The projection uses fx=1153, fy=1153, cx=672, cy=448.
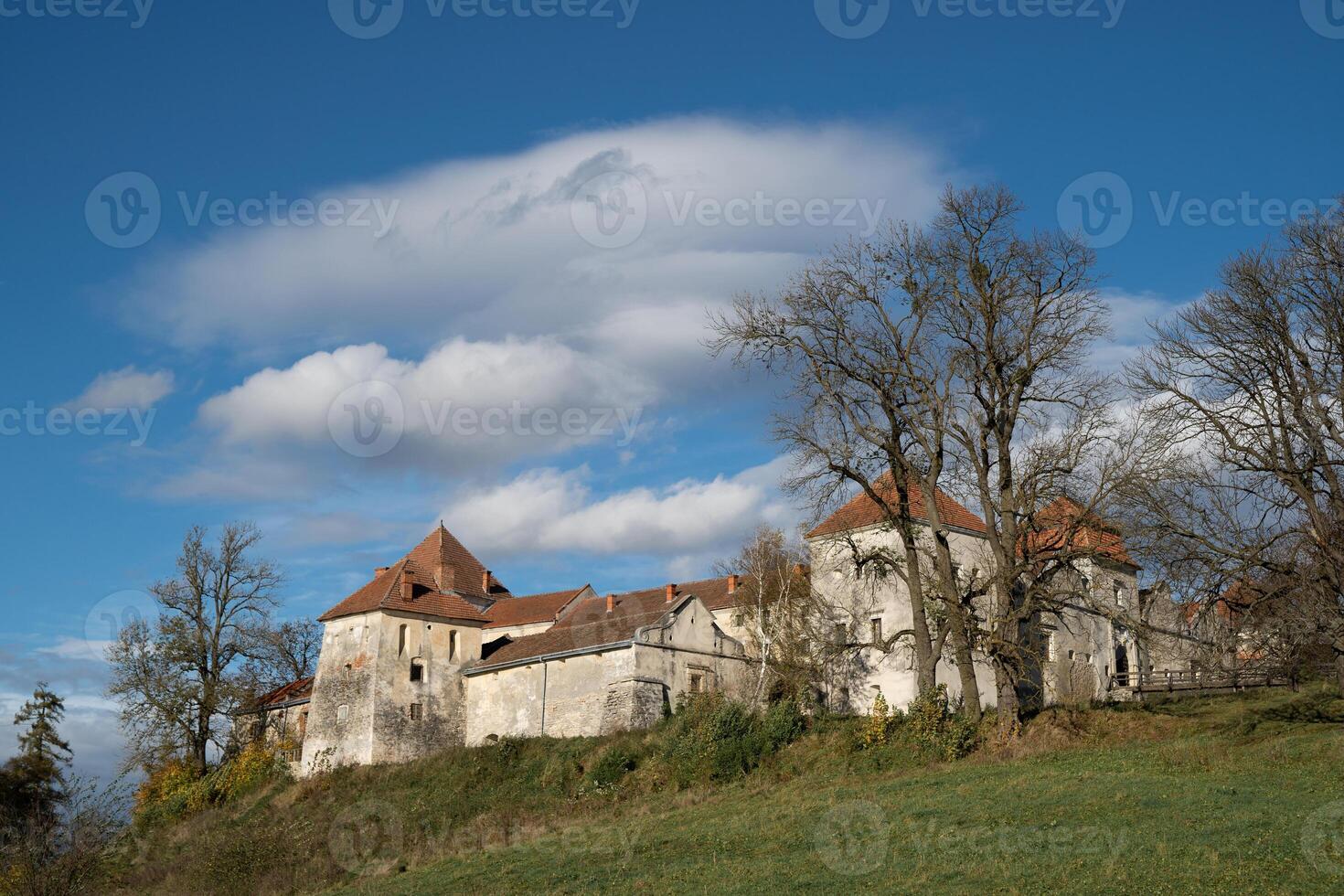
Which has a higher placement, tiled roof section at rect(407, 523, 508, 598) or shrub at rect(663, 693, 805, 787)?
tiled roof section at rect(407, 523, 508, 598)

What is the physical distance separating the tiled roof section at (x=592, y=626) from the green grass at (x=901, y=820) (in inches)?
181

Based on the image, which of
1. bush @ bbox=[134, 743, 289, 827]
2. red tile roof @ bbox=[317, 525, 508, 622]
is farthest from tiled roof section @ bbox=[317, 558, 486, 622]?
bush @ bbox=[134, 743, 289, 827]

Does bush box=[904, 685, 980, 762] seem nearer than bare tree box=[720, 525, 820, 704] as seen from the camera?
Yes

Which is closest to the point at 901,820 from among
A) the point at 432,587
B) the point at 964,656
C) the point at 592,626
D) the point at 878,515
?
the point at 964,656

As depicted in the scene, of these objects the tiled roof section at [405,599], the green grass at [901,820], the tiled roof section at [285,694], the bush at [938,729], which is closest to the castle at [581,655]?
the tiled roof section at [405,599]

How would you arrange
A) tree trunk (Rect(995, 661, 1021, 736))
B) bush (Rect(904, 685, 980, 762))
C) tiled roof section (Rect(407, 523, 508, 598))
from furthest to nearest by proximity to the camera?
tiled roof section (Rect(407, 523, 508, 598)), tree trunk (Rect(995, 661, 1021, 736)), bush (Rect(904, 685, 980, 762))

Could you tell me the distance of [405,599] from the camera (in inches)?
1822

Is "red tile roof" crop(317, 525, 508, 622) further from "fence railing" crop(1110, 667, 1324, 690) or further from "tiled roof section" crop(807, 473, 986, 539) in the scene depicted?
"fence railing" crop(1110, 667, 1324, 690)

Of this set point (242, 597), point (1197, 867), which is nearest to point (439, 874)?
point (1197, 867)

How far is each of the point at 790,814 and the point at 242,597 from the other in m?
35.0

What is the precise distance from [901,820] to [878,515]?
1983cm

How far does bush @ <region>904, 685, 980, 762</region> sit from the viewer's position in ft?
99.0

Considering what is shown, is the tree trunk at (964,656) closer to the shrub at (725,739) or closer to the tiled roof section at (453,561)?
the shrub at (725,739)

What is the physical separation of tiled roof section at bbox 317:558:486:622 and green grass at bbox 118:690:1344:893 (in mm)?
8935
